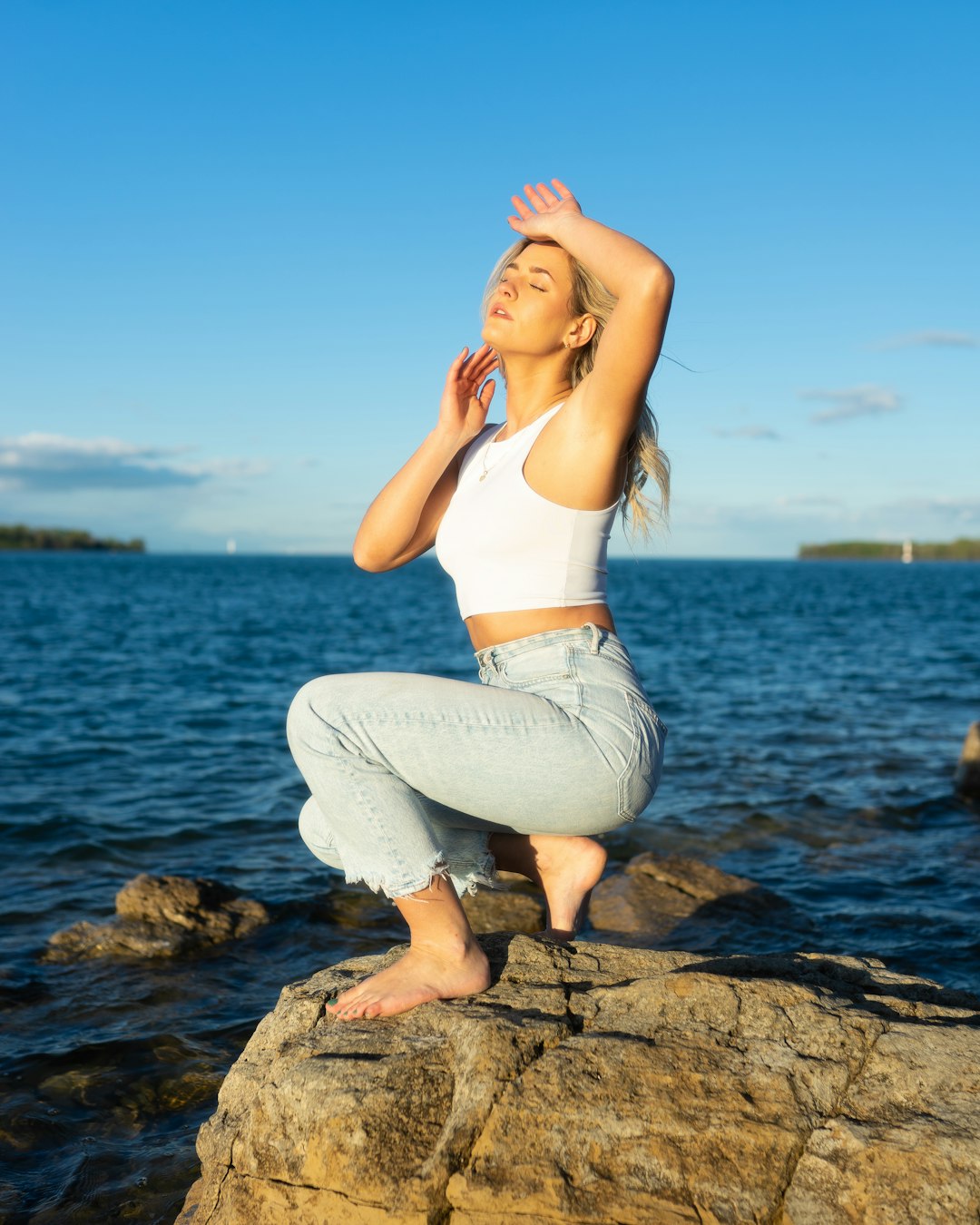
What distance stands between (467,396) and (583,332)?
597 mm

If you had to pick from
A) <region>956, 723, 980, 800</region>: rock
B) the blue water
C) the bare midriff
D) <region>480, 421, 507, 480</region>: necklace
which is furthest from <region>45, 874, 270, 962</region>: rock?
<region>956, 723, 980, 800</region>: rock

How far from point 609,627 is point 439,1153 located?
68.3 inches

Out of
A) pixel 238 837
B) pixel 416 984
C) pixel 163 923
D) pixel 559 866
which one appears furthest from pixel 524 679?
pixel 238 837

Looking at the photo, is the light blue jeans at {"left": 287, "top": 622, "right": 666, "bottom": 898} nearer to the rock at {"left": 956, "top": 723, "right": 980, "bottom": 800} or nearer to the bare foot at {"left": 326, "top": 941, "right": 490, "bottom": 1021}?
the bare foot at {"left": 326, "top": 941, "right": 490, "bottom": 1021}

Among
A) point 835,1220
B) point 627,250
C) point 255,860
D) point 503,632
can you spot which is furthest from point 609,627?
point 255,860

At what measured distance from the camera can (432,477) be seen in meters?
4.02

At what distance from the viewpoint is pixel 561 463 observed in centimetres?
339

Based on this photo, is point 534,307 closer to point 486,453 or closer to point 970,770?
point 486,453

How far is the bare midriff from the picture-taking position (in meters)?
3.54

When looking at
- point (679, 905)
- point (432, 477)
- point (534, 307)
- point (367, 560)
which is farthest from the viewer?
point (679, 905)

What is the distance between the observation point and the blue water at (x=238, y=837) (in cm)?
475

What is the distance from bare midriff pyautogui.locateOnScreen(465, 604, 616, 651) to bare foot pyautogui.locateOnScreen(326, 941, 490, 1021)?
3.36 ft

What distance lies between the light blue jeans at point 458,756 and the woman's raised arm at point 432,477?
88 cm

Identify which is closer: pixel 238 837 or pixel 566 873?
pixel 566 873
